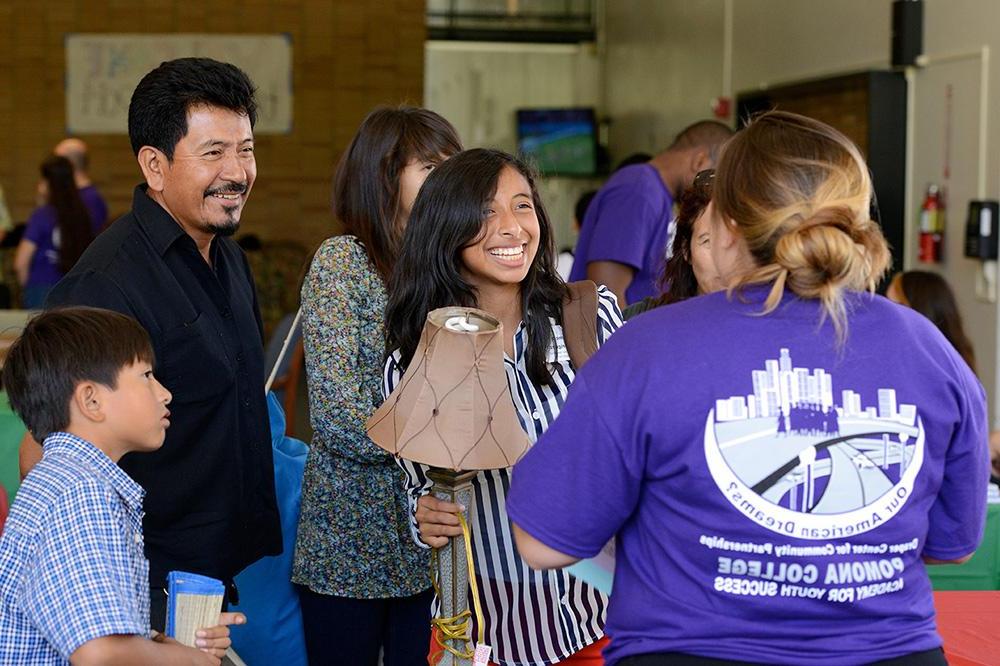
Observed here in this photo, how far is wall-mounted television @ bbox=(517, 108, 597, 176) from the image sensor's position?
12.1m

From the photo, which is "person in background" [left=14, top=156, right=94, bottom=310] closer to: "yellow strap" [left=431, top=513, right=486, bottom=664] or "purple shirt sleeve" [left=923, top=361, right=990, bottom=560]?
"yellow strap" [left=431, top=513, right=486, bottom=664]

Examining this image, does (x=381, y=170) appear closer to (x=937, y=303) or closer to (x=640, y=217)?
(x=640, y=217)

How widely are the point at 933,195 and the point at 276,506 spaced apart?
3906 millimetres

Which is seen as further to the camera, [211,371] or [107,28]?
[107,28]

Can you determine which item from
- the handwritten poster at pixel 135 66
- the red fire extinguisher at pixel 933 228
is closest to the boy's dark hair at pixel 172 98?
the red fire extinguisher at pixel 933 228

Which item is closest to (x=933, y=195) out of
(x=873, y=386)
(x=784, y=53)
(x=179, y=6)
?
(x=784, y=53)

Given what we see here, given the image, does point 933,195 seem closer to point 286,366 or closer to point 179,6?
point 286,366

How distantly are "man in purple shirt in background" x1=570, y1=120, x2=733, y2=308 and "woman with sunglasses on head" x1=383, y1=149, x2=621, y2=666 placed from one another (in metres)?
2.17

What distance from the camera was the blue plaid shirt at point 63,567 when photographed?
159 cm

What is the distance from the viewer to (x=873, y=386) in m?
1.43

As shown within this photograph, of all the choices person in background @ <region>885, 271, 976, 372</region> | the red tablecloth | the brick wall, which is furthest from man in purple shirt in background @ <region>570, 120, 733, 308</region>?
the brick wall

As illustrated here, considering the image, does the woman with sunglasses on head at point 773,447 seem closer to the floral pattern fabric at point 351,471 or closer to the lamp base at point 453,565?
the lamp base at point 453,565

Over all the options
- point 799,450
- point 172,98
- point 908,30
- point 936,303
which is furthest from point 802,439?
point 908,30

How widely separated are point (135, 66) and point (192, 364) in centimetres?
992
